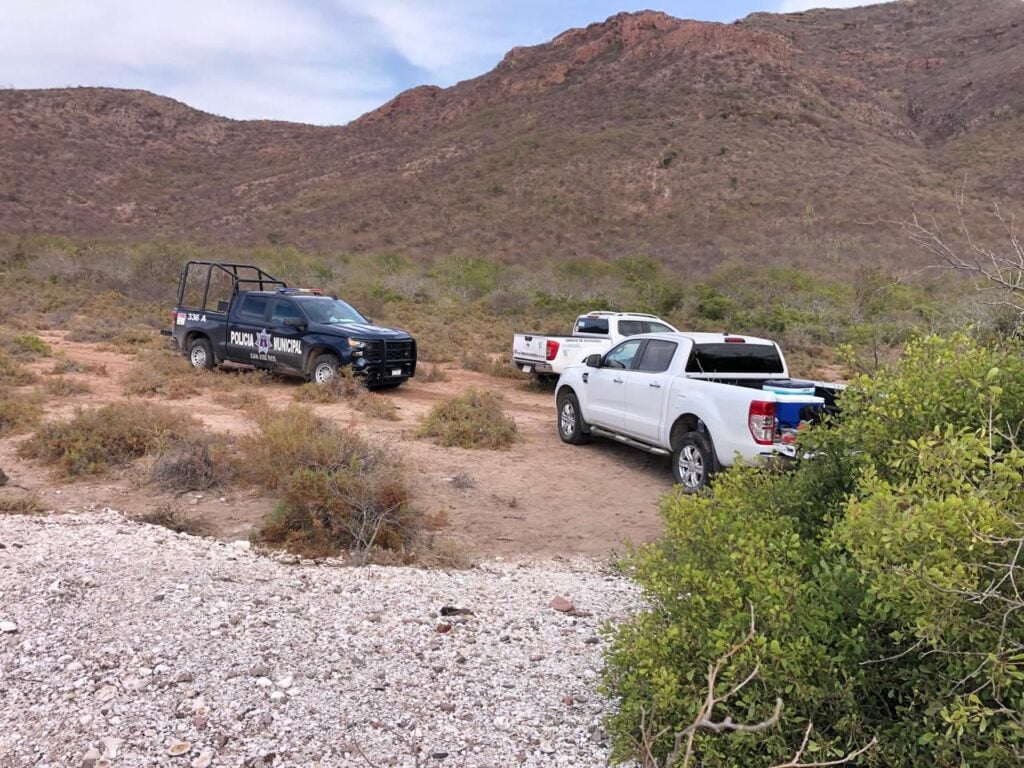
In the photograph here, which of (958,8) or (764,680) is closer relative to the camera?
(764,680)

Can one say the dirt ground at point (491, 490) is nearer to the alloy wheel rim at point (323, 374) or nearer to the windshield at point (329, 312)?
the alloy wheel rim at point (323, 374)

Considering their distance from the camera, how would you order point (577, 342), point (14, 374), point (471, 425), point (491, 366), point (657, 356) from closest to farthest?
point (657, 356), point (471, 425), point (14, 374), point (577, 342), point (491, 366)

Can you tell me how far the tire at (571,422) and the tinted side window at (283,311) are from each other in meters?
5.74

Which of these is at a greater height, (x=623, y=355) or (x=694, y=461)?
(x=623, y=355)

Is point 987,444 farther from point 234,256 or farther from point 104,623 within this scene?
point 234,256

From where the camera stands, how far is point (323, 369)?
1248 centimetres

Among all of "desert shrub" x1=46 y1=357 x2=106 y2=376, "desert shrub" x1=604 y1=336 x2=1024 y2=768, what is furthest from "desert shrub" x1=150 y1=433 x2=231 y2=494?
"desert shrub" x1=46 y1=357 x2=106 y2=376

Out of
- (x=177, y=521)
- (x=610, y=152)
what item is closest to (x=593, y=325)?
(x=177, y=521)

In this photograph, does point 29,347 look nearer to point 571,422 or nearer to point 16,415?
point 16,415

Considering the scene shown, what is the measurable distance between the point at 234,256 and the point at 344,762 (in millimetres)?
39095

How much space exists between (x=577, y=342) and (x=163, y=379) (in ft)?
24.4

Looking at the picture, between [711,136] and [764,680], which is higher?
[711,136]

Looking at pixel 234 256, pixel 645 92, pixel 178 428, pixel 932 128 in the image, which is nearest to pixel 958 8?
pixel 932 128

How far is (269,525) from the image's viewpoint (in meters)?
5.53
